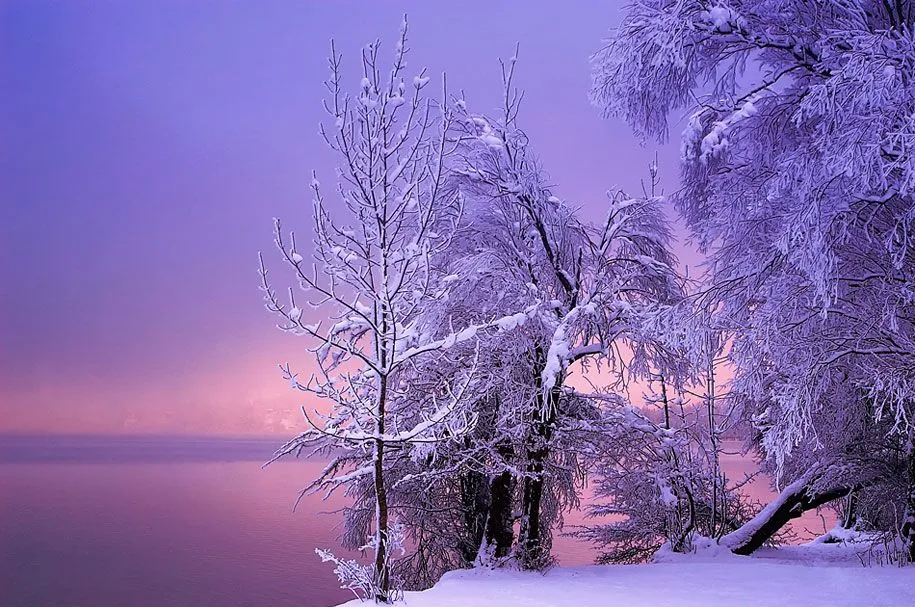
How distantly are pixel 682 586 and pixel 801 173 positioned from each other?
4614mm

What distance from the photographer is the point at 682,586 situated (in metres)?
7.19

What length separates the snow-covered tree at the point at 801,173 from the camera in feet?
18.4

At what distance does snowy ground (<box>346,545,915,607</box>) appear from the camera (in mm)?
6195

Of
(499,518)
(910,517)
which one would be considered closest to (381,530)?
(499,518)

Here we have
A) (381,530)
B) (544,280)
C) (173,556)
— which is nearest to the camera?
(381,530)

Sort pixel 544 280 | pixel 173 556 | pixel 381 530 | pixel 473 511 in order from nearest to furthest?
pixel 381 530 < pixel 544 280 < pixel 473 511 < pixel 173 556

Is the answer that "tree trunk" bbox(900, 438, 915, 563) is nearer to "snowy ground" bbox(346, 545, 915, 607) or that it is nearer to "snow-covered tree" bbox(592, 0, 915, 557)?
"snow-covered tree" bbox(592, 0, 915, 557)

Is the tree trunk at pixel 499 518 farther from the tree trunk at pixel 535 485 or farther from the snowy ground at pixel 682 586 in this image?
the snowy ground at pixel 682 586

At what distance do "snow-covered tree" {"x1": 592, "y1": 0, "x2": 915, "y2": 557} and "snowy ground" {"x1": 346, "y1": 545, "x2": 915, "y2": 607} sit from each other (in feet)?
4.96

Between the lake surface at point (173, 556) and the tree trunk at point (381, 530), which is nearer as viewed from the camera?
the tree trunk at point (381, 530)

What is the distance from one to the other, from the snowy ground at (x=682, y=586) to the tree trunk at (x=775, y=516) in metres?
1.85

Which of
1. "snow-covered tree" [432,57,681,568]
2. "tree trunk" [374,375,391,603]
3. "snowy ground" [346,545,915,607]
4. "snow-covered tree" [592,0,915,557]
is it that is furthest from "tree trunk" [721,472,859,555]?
"tree trunk" [374,375,391,603]

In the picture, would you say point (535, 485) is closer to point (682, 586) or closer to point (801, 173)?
point (682, 586)

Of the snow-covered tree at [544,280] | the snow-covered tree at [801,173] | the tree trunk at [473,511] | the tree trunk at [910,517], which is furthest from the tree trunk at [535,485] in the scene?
the tree trunk at [910,517]
